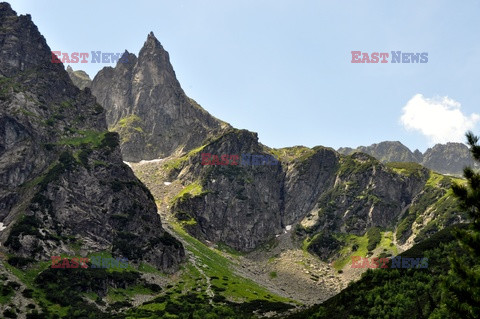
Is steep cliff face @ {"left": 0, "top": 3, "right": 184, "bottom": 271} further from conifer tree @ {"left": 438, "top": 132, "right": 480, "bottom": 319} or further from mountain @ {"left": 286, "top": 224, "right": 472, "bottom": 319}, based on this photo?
conifer tree @ {"left": 438, "top": 132, "right": 480, "bottom": 319}

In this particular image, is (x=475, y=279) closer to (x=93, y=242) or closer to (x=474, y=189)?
(x=474, y=189)

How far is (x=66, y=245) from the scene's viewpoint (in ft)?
492

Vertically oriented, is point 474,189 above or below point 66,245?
above

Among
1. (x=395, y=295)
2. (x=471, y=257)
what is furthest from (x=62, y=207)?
(x=471, y=257)

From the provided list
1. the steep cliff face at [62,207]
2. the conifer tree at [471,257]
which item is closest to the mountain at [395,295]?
the conifer tree at [471,257]

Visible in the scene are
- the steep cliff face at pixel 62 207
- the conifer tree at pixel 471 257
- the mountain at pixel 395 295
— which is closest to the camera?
the conifer tree at pixel 471 257

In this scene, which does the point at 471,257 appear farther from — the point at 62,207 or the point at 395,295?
the point at 62,207

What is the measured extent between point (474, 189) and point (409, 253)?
467ft

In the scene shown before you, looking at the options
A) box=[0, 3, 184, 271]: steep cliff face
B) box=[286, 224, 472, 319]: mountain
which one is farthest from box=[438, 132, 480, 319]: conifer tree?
box=[0, 3, 184, 271]: steep cliff face

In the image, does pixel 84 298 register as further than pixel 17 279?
Yes

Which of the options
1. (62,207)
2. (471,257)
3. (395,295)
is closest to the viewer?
(471,257)

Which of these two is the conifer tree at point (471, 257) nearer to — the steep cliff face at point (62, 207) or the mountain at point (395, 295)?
the mountain at point (395, 295)

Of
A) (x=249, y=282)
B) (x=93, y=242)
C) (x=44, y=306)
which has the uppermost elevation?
(x=93, y=242)

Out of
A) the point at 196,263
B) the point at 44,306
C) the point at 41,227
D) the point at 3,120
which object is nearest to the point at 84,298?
the point at 44,306
